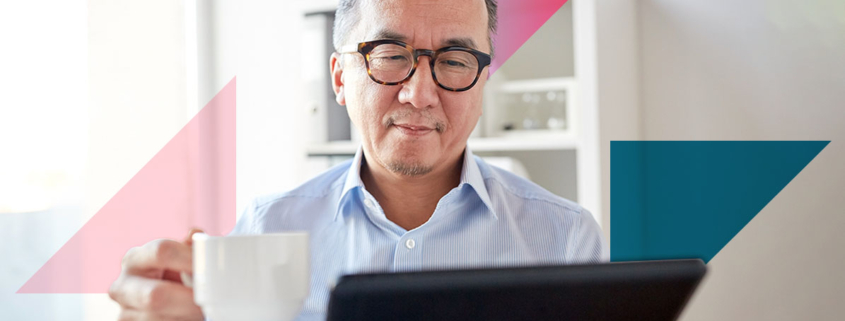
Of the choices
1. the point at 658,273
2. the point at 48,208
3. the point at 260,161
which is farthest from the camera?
the point at 260,161

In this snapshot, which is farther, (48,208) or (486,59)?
(48,208)

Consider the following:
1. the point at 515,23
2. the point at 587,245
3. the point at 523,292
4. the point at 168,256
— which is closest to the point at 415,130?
the point at 587,245

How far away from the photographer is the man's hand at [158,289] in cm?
68

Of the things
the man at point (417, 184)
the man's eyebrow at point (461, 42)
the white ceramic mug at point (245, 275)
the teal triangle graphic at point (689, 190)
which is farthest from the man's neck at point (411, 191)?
the teal triangle graphic at point (689, 190)

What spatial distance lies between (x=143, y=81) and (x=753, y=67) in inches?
78.7

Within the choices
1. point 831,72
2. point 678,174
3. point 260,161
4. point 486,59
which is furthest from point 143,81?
point 831,72

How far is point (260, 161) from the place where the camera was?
2.50 meters

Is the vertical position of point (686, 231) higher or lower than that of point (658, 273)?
lower

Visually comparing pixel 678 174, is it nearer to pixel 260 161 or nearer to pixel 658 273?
pixel 260 161

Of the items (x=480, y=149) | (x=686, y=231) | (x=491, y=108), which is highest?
(x=491, y=108)

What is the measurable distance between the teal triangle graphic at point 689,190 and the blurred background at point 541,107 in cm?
4

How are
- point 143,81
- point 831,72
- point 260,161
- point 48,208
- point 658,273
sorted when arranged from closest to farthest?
point 658,273 → point 48,208 → point 831,72 → point 143,81 → point 260,161

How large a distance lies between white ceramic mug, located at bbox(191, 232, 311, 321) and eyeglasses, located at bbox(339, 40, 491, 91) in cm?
66

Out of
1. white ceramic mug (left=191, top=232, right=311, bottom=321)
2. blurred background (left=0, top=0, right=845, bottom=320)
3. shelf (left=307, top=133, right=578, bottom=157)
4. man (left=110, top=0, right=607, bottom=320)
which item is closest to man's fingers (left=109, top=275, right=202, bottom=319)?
white ceramic mug (left=191, top=232, right=311, bottom=321)
